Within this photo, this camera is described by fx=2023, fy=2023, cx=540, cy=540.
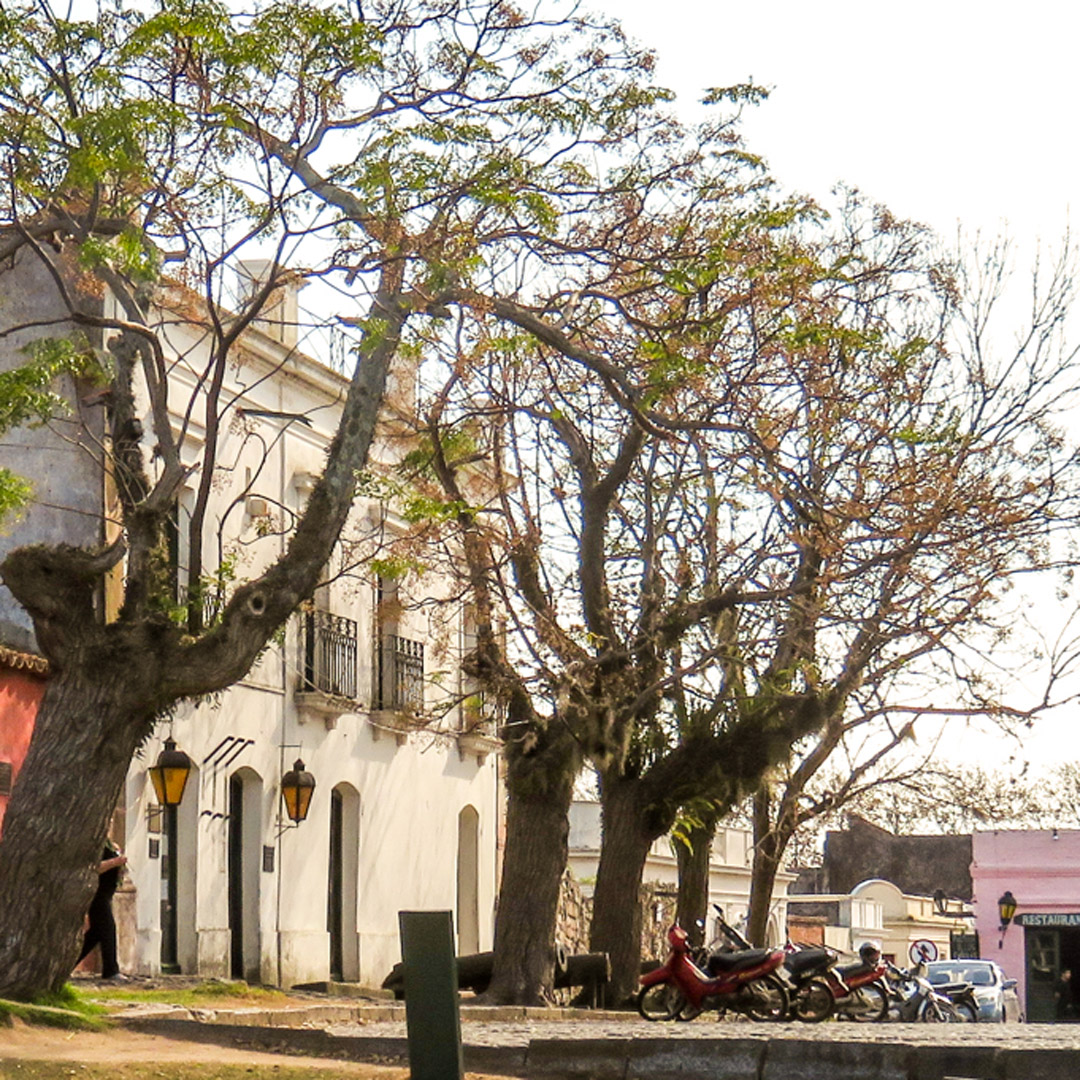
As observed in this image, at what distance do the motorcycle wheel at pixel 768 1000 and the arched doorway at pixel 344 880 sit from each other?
855 centimetres

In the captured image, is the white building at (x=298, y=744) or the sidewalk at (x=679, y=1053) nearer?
the sidewalk at (x=679, y=1053)

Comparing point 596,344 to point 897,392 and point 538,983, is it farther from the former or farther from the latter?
point 538,983

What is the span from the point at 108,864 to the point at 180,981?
10.8ft

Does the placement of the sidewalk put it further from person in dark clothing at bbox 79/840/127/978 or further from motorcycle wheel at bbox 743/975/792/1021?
motorcycle wheel at bbox 743/975/792/1021

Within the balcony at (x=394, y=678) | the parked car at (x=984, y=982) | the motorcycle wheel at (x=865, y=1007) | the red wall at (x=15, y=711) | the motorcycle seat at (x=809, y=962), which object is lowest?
the parked car at (x=984, y=982)

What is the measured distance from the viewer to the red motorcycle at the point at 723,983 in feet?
61.1

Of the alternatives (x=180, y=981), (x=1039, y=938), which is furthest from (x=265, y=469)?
(x=1039, y=938)

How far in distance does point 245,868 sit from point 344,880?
123 inches

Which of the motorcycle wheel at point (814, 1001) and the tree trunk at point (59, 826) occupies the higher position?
the tree trunk at point (59, 826)

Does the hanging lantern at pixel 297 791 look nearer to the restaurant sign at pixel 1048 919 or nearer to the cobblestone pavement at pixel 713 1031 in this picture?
the cobblestone pavement at pixel 713 1031

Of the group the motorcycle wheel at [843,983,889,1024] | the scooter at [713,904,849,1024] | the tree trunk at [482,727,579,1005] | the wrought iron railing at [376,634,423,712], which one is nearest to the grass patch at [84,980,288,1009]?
the tree trunk at [482,727,579,1005]

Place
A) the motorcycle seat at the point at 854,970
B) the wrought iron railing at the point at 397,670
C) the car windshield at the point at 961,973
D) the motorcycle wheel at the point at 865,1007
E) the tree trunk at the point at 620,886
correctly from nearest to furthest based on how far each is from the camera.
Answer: the motorcycle wheel at the point at 865,1007, the motorcycle seat at the point at 854,970, the tree trunk at the point at 620,886, the wrought iron railing at the point at 397,670, the car windshield at the point at 961,973

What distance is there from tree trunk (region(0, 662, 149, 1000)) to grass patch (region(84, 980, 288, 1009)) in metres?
1.71

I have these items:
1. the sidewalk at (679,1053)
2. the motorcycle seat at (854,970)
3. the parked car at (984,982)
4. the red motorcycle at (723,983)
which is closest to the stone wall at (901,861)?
the parked car at (984,982)
